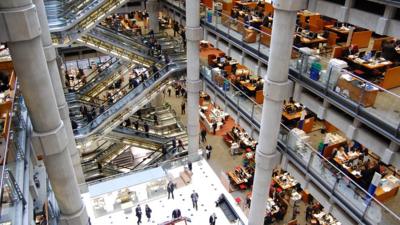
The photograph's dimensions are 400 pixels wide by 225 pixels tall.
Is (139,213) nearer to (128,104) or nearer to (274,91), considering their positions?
(128,104)

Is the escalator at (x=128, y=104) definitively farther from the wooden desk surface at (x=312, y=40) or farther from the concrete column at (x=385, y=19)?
the concrete column at (x=385, y=19)

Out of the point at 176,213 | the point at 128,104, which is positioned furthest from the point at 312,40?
the point at 176,213

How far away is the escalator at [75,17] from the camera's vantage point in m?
15.7

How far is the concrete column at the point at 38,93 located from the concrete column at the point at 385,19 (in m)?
8.14

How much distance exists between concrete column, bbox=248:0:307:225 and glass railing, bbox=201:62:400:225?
889 millimetres

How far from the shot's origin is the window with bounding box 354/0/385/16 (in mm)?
8867

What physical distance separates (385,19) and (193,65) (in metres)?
10.0

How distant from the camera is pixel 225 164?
73.1 feet

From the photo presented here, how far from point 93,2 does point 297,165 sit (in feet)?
41.2

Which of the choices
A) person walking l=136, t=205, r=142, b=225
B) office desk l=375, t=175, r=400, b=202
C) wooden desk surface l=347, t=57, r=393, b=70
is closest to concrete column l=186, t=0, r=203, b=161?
person walking l=136, t=205, r=142, b=225

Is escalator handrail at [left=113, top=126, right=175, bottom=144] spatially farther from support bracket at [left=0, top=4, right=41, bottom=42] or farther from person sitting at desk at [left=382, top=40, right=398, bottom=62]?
person sitting at desk at [left=382, top=40, right=398, bottom=62]

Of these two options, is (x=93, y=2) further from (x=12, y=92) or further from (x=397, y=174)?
(x=397, y=174)

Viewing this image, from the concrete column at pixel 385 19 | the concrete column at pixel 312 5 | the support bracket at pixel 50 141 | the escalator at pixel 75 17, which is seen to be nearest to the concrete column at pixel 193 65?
the escalator at pixel 75 17

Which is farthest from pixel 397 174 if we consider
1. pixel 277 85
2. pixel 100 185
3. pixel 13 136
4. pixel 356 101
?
pixel 100 185
